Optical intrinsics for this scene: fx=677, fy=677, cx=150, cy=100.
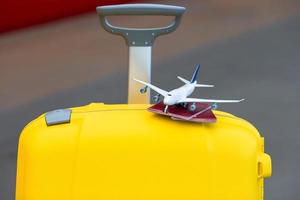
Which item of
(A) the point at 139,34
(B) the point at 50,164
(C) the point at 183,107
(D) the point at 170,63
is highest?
(D) the point at 170,63

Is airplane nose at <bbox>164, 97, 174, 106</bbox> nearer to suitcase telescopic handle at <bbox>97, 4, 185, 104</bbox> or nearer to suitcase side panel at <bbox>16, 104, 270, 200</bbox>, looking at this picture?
suitcase side panel at <bbox>16, 104, 270, 200</bbox>

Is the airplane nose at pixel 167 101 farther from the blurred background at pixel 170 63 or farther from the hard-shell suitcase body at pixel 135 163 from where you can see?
the blurred background at pixel 170 63

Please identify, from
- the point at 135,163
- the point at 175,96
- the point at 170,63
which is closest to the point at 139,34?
the point at 175,96

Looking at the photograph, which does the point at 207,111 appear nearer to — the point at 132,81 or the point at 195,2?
the point at 132,81

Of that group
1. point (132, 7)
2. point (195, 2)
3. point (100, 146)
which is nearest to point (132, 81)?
point (132, 7)

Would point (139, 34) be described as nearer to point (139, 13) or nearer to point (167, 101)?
point (139, 13)

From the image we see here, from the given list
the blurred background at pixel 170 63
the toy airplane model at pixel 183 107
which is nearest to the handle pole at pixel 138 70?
the toy airplane model at pixel 183 107

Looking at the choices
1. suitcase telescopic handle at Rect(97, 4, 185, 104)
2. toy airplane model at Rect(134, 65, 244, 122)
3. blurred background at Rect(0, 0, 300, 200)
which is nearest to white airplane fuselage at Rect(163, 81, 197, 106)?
toy airplane model at Rect(134, 65, 244, 122)

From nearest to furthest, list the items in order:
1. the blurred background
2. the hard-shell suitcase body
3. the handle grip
→ 1. the hard-shell suitcase body
2. the handle grip
3. the blurred background
